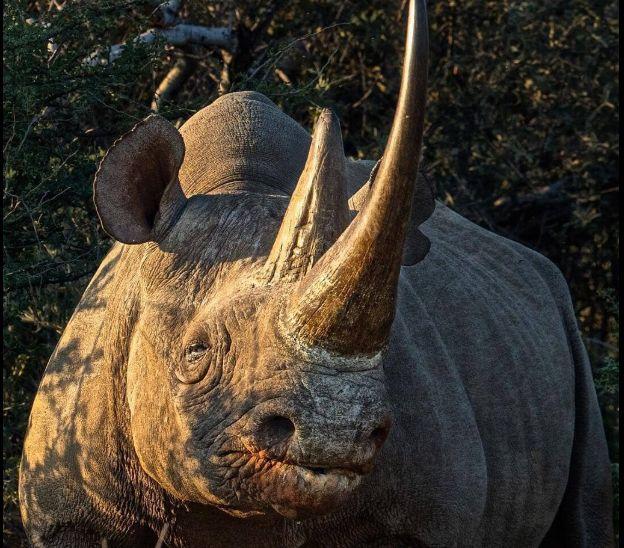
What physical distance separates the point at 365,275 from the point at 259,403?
462 millimetres

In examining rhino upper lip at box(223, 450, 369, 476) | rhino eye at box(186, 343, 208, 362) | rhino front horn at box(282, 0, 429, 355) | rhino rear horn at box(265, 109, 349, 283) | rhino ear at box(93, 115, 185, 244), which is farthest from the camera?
rhino ear at box(93, 115, 185, 244)

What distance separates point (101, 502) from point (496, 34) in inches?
226

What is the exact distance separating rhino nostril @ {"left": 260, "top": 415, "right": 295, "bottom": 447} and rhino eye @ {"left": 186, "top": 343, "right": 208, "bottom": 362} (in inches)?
15.2

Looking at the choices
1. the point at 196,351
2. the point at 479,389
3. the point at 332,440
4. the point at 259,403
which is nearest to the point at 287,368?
the point at 259,403

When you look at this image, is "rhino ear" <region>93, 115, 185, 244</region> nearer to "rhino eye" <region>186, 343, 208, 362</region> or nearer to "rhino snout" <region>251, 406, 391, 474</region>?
"rhino eye" <region>186, 343, 208, 362</region>

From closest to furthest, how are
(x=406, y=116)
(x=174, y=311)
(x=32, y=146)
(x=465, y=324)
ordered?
(x=406, y=116), (x=174, y=311), (x=465, y=324), (x=32, y=146)

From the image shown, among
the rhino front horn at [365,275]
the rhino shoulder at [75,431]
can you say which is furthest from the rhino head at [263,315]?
the rhino shoulder at [75,431]

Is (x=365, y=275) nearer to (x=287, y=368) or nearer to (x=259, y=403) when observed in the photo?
(x=287, y=368)

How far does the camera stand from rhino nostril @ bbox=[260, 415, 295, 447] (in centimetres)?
423

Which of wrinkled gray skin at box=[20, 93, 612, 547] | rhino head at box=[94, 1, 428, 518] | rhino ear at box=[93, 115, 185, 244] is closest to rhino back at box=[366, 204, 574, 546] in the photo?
wrinkled gray skin at box=[20, 93, 612, 547]

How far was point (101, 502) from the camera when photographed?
17.4 feet

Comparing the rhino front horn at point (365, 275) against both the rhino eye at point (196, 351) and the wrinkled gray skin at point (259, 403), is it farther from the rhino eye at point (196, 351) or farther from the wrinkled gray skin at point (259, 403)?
the rhino eye at point (196, 351)

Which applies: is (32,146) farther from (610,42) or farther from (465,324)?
(610,42)

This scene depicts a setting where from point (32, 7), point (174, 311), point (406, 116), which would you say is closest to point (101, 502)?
point (174, 311)
